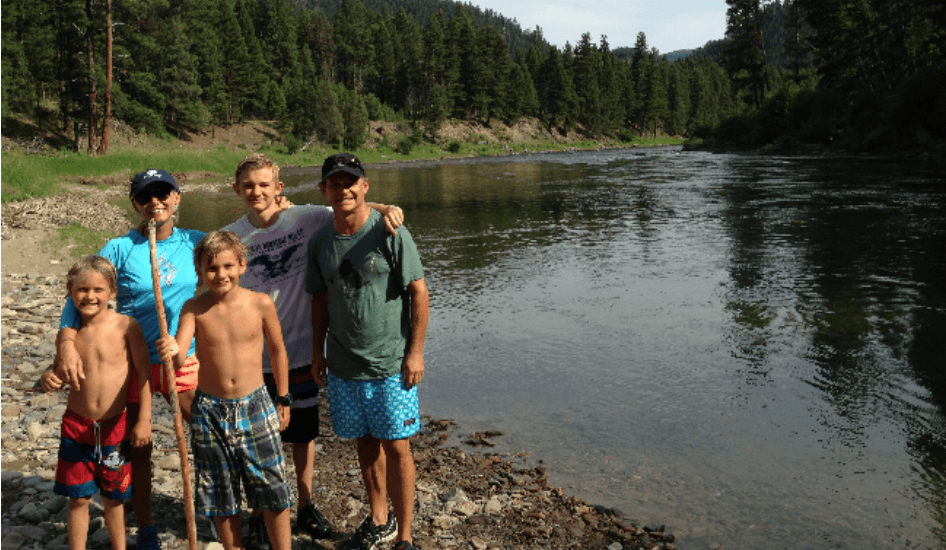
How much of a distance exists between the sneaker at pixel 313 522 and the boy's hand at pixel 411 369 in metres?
1.31

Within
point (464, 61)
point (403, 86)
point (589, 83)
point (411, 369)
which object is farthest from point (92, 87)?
point (589, 83)

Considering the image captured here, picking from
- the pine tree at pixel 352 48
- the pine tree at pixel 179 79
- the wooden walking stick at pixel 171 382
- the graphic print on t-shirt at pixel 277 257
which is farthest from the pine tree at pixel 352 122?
the wooden walking stick at pixel 171 382

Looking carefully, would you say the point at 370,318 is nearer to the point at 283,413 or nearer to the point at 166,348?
the point at 283,413

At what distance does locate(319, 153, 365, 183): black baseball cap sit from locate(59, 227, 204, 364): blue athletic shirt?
3.58 feet

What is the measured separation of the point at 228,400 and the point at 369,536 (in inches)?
55.3

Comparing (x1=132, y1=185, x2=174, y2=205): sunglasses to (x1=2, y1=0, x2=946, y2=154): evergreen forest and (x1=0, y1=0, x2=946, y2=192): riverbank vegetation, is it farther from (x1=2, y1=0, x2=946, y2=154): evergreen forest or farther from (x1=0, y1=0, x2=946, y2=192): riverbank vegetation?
(x1=2, y1=0, x2=946, y2=154): evergreen forest

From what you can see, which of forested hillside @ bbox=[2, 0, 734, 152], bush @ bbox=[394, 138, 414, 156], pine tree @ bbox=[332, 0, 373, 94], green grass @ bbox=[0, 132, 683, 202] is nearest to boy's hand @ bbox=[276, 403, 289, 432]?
green grass @ bbox=[0, 132, 683, 202]

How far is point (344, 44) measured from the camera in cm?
10588

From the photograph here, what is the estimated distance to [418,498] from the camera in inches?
225

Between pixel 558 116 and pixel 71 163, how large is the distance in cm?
9712

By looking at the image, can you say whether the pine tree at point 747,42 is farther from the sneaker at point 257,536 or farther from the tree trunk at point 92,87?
the sneaker at point 257,536

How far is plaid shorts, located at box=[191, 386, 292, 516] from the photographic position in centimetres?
396

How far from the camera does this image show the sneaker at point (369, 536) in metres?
4.63

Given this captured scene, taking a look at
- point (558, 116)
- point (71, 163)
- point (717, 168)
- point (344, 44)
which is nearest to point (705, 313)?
point (71, 163)
